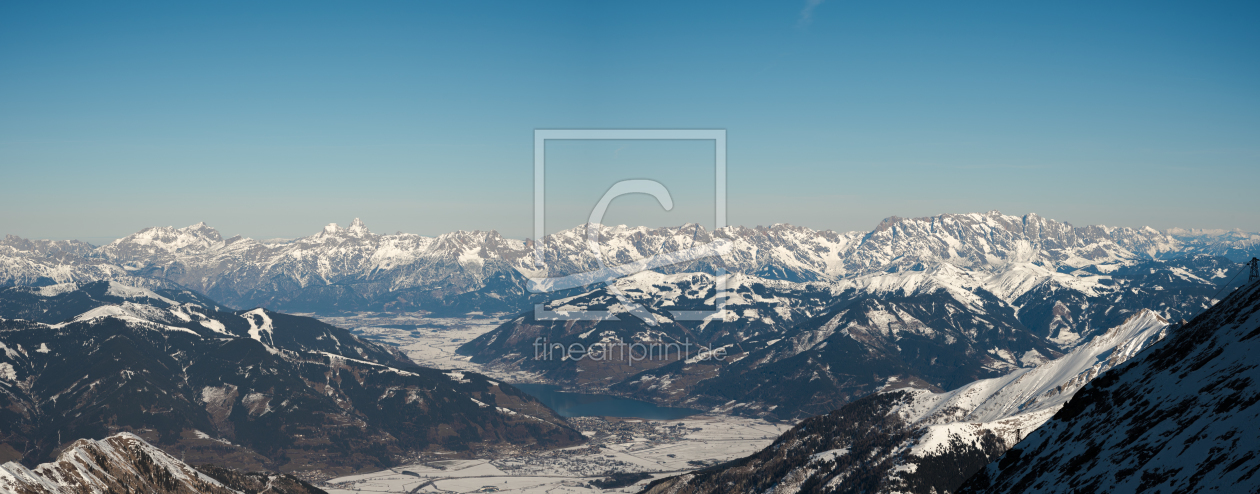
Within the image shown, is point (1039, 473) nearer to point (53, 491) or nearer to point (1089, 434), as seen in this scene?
Answer: point (1089, 434)

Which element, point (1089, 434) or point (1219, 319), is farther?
point (1219, 319)

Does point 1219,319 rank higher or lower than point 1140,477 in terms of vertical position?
higher

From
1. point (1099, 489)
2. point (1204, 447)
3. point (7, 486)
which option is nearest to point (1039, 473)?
point (1099, 489)

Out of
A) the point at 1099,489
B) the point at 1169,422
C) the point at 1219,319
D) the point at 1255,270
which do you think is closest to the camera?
the point at 1099,489

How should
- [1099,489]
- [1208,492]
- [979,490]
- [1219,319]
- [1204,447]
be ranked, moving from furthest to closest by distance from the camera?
[1219,319], [979,490], [1099,489], [1204,447], [1208,492]

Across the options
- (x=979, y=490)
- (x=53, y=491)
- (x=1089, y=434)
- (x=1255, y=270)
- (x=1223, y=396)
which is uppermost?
(x=1255, y=270)

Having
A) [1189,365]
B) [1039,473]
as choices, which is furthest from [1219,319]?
[1039,473]
